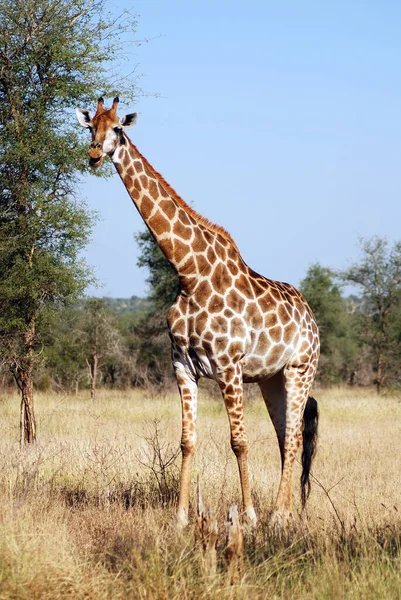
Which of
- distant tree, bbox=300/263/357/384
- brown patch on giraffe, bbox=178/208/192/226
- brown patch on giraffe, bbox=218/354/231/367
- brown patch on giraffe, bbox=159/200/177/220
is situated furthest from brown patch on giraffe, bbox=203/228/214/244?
distant tree, bbox=300/263/357/384

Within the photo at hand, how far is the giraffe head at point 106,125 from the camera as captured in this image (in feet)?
23.3

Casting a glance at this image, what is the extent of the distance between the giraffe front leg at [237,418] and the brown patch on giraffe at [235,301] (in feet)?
1.75

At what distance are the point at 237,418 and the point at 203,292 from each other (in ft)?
3.99

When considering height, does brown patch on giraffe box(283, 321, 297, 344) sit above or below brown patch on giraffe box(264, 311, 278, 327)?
below

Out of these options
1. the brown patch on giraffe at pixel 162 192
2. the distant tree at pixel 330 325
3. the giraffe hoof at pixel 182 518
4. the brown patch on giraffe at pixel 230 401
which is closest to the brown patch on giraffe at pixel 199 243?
the brown patch on giraffe at pixel 162 192

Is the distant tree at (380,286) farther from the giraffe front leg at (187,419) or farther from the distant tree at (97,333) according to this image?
the giraffe front leg at (187,419)

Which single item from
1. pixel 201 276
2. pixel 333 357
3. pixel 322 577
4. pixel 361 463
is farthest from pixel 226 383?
pixel 333 357

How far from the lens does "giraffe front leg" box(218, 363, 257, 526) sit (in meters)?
7.29

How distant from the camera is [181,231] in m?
7.50

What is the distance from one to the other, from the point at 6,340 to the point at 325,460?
5240mm

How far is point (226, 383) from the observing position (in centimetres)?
730

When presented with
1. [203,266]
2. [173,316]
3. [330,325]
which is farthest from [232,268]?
[330,325]

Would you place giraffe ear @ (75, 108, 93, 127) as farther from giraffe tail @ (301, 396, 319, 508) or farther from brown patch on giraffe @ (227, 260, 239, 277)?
giraffe tail @ (301, 396, 319, 508)

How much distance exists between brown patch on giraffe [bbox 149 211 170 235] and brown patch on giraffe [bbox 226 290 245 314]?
86 cm
